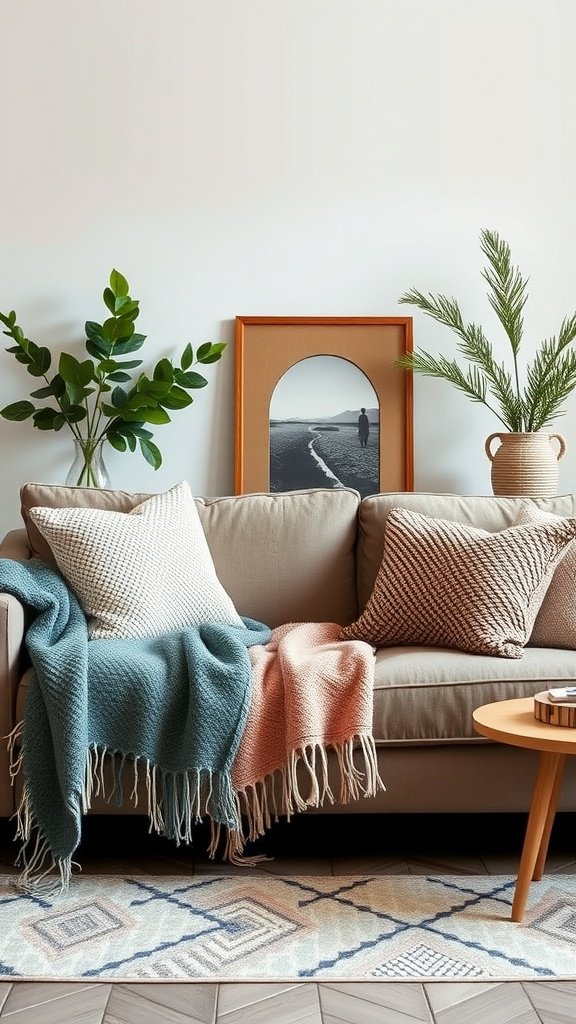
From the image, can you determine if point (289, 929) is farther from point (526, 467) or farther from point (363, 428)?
point (363, 428)

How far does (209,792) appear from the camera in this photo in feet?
7.27

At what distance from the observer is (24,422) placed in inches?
151

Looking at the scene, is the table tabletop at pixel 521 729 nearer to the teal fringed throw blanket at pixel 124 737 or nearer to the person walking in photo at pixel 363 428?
the teal fringed throw blanket at pixel 124 737

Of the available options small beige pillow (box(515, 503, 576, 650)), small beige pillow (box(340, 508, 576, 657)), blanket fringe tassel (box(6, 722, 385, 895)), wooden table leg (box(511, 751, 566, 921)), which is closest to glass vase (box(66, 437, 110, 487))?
small beige pillow (box(340, 508, 576, 657))

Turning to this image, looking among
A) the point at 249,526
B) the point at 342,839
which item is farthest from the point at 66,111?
the point at 342,839

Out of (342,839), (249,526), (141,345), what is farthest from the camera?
(141,345)

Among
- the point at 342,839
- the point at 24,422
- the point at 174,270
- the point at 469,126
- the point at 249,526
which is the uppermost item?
the point at 469,126

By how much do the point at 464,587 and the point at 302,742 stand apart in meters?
0.66

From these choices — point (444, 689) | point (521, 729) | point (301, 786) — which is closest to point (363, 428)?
point (444, 689)

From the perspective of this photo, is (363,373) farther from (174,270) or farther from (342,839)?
(342,839)

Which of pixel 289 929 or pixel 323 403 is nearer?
pixel 289 929

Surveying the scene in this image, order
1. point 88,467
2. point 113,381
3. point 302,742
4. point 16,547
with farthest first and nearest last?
point 113,381
point 88,467
point 16,547
point 302,742

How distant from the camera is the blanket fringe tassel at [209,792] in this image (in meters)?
2.19

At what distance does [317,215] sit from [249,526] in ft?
4.76
